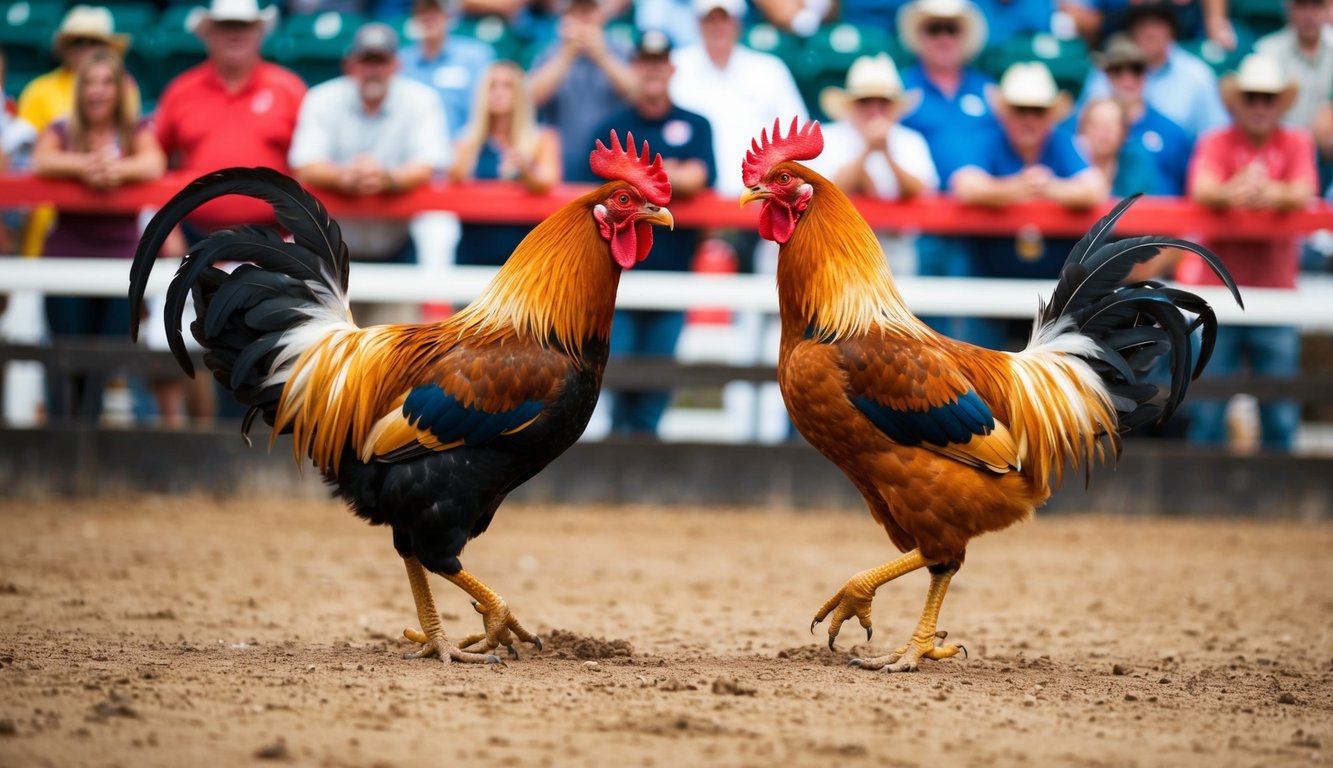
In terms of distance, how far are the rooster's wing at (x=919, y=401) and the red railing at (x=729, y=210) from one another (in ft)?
13.6

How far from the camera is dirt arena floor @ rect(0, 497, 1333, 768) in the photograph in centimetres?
438

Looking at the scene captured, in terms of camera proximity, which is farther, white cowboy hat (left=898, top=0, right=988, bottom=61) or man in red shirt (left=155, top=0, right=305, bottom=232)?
white cowboy hat (left=898, top=0, right=988, bottom=61)

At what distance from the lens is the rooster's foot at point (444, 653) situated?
5.50 metres

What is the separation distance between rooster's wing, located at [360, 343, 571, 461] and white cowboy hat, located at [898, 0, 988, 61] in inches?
261

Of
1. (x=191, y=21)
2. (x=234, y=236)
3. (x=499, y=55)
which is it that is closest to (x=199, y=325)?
(x=234, y=236)

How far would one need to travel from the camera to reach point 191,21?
12719mm

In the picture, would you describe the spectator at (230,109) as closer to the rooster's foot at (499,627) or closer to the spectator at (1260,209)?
the rooster's foot at (499,627)

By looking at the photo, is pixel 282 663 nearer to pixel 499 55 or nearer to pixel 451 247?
pixel 451 247

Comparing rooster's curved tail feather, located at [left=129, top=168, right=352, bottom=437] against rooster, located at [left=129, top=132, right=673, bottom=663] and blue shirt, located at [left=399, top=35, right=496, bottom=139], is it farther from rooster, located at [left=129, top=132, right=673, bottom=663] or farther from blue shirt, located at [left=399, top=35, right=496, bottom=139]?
blue shirt, located at [left=399, top=35, right=496, bottom=139]

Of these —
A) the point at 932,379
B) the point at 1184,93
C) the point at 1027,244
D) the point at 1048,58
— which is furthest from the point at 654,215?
the point at 1048,58

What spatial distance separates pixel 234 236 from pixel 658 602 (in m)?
2.79

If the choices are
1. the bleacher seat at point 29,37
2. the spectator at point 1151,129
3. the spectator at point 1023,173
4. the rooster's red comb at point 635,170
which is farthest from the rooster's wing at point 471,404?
the bleacher seat at point 29,37

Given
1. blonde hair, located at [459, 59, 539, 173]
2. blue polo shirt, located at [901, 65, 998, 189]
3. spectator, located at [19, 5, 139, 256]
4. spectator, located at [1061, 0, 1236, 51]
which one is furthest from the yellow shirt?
spectator, located at [1061, 0, 1236, 51]

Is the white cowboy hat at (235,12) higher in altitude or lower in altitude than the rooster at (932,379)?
higher
